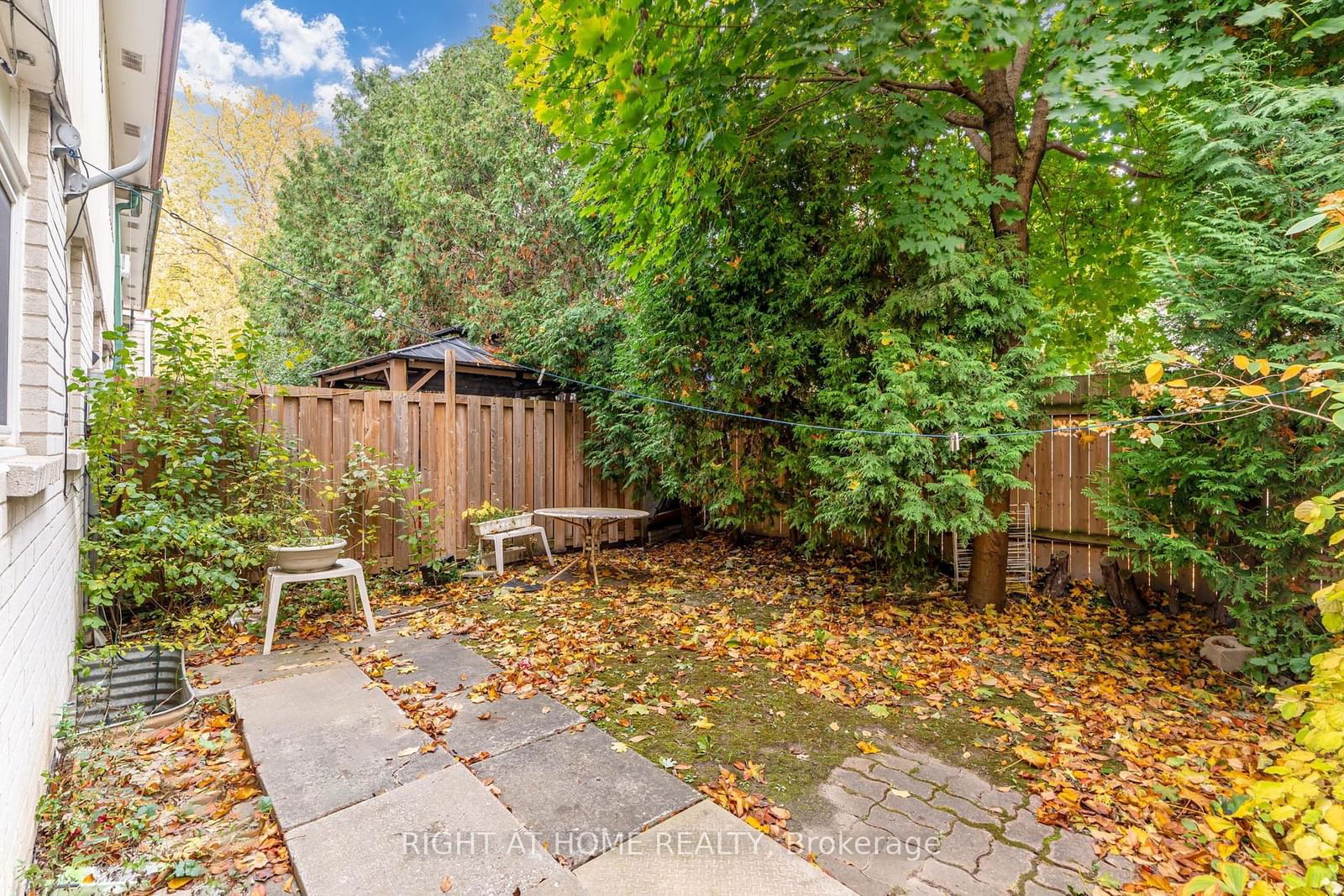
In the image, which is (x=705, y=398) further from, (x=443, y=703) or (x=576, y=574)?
(x=443, y=703)

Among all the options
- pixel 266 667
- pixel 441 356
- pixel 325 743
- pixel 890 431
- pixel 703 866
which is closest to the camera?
pixel 703 866

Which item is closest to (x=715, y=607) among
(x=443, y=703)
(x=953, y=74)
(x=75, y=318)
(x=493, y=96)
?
(x=443, y=703)

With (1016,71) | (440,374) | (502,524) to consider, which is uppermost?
(1016,71)

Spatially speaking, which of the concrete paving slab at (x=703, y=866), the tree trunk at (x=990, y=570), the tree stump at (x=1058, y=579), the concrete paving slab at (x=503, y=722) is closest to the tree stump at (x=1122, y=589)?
the tree stump at (x=1058, y=579)

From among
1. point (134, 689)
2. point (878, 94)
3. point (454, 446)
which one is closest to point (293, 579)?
point (134, 689)

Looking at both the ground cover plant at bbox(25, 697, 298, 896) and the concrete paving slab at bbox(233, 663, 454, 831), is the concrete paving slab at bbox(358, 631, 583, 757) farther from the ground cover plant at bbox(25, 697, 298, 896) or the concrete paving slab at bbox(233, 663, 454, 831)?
the ground cover plant at bbox(25, 697, 298, 896)

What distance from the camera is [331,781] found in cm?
229

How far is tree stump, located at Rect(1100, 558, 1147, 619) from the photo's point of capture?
174 inches

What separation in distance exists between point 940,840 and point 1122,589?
3455 mm

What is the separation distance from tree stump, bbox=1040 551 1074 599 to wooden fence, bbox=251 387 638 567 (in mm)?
4388

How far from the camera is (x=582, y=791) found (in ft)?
7.55

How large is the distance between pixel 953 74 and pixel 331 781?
5363 mm

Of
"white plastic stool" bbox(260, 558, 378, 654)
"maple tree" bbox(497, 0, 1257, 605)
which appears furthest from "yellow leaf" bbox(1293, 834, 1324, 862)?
"white plastic stool" bbox(260, 558, 378, 654)

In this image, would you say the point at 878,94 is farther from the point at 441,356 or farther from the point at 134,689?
the point at 134,689
